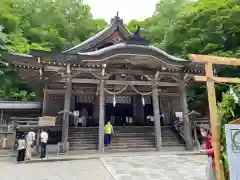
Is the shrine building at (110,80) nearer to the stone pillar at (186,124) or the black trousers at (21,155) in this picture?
the stone pillar at (186,124)

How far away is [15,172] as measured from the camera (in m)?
7.64

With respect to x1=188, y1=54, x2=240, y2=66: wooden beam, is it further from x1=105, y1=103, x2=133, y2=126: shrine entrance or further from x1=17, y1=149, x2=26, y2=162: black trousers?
x1=105, y1=103, x2=133, y2=126: shrine entrance

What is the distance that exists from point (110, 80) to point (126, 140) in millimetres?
3911

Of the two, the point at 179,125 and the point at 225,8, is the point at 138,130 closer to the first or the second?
the point at 179,125

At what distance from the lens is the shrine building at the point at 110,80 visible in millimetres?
12258

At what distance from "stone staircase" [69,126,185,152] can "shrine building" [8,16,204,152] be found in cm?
21

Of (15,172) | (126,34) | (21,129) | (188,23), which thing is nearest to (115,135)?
(21,129)

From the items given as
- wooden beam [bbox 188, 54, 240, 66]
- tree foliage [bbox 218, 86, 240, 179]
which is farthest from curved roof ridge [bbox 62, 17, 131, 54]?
tree foliage [bbox 218, 86, 240, 179]

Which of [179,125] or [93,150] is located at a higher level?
[179,125]

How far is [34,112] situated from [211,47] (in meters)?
15.8

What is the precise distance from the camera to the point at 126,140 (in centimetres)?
1318

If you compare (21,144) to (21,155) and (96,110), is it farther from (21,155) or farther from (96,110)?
(96,110)

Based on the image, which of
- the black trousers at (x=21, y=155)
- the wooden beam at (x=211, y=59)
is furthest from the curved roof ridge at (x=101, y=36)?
the wooden beam at (x=211, y=59)

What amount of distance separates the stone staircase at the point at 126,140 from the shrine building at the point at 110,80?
214 millimetres
